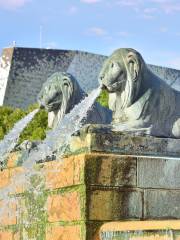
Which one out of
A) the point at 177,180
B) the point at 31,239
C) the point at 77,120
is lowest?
the point at 31,239

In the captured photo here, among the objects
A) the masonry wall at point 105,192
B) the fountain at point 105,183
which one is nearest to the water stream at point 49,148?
the fountain at point 105,183

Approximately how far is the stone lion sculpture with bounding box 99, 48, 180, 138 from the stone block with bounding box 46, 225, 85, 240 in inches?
58.2

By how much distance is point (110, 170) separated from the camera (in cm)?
730

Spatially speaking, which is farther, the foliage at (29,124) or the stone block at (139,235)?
the foliage at (29,124)

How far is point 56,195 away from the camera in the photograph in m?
7.75

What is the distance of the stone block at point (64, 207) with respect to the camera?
726 centimetres

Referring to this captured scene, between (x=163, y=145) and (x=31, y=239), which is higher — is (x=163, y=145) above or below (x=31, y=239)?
above

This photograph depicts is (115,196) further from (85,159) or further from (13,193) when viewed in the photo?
(13,193)

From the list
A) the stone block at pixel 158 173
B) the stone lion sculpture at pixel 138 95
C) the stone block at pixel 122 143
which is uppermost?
the stone lion sculpture at pixel 138 95

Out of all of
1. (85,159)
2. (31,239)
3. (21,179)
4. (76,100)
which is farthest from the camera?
(76,100)

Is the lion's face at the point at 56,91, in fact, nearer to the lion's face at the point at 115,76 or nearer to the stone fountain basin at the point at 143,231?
the lion's face at the point at 115,76

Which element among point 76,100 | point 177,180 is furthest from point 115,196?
point 76,100

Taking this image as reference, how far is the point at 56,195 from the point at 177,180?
4.15 feet

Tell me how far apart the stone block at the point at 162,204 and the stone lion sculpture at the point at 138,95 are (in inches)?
38.9
